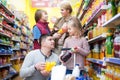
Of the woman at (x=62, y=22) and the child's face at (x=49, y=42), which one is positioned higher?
the woman at (x=62, y=22)

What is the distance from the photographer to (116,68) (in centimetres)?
315

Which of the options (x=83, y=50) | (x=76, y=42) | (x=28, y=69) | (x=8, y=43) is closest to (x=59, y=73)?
(x=28, y=69)

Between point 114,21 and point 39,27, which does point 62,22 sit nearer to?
point 39,27

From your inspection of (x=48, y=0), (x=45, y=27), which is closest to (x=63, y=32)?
(x=45, y=27)

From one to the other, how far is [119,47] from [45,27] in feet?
6.67

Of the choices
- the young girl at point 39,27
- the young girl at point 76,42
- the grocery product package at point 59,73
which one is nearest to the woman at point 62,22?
the young girl at point 39,27

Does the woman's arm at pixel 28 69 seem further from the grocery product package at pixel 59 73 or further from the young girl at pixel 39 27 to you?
the young girl at pixel 39 27

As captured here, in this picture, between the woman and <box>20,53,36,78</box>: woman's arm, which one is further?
the woman

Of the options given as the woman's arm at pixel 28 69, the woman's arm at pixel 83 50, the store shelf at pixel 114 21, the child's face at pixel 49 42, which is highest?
the store shelf at pixel 114 21

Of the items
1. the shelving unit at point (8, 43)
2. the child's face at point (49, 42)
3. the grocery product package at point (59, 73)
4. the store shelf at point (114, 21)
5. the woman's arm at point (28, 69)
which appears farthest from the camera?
the shelving unit at point (8, 43)

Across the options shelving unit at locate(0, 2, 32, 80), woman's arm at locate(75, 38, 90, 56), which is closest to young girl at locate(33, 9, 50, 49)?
woman's arm at locate(75, 38, 90, 56)

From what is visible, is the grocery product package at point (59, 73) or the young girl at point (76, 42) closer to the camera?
the grocery product package at point (59, 73)

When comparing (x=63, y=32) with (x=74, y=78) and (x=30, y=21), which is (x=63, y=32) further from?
(x=30, y=21)

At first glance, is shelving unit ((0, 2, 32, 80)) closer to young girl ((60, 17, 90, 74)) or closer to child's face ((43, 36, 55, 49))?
young girl ((60, 17, 90, 74))
